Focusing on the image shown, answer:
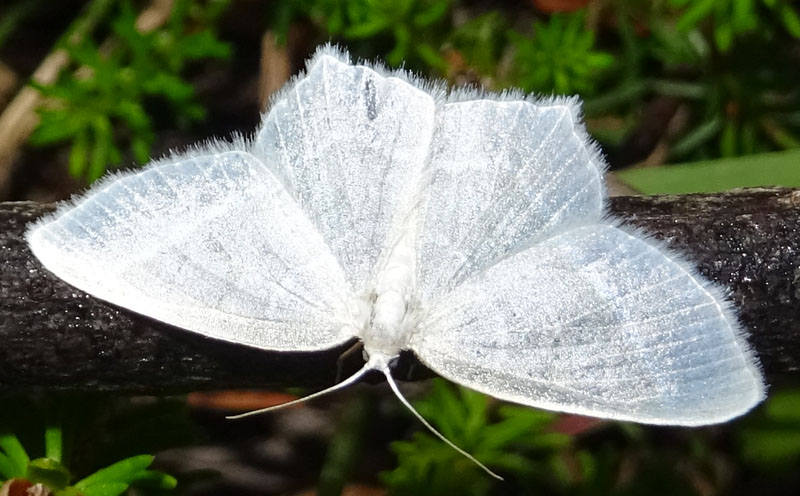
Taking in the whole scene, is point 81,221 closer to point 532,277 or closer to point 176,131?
point 532,277

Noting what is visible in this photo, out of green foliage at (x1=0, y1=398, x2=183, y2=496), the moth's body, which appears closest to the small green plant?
the moth's body

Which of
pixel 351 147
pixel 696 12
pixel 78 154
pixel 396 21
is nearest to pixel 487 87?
pixel 396 21

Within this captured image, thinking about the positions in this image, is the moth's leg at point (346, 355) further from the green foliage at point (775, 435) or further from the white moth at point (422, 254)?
the green foliage at point (775, 435)

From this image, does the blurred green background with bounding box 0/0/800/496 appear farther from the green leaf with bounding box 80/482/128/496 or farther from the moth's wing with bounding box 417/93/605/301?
the moth's wing with bounding box 417/93/605/301

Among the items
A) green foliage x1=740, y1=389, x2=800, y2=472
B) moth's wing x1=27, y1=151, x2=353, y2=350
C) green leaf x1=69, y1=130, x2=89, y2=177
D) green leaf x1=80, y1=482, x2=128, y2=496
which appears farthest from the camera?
green foliage x1=740, y1=389, x2=800, y2=472

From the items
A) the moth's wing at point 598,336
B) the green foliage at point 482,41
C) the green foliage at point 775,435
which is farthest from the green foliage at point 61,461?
the green foliage at point 775,435

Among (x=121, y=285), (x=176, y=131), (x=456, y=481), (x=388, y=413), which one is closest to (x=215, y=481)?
(x=388, y=413)

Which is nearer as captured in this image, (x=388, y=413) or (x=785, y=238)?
(x=785, y=238)
